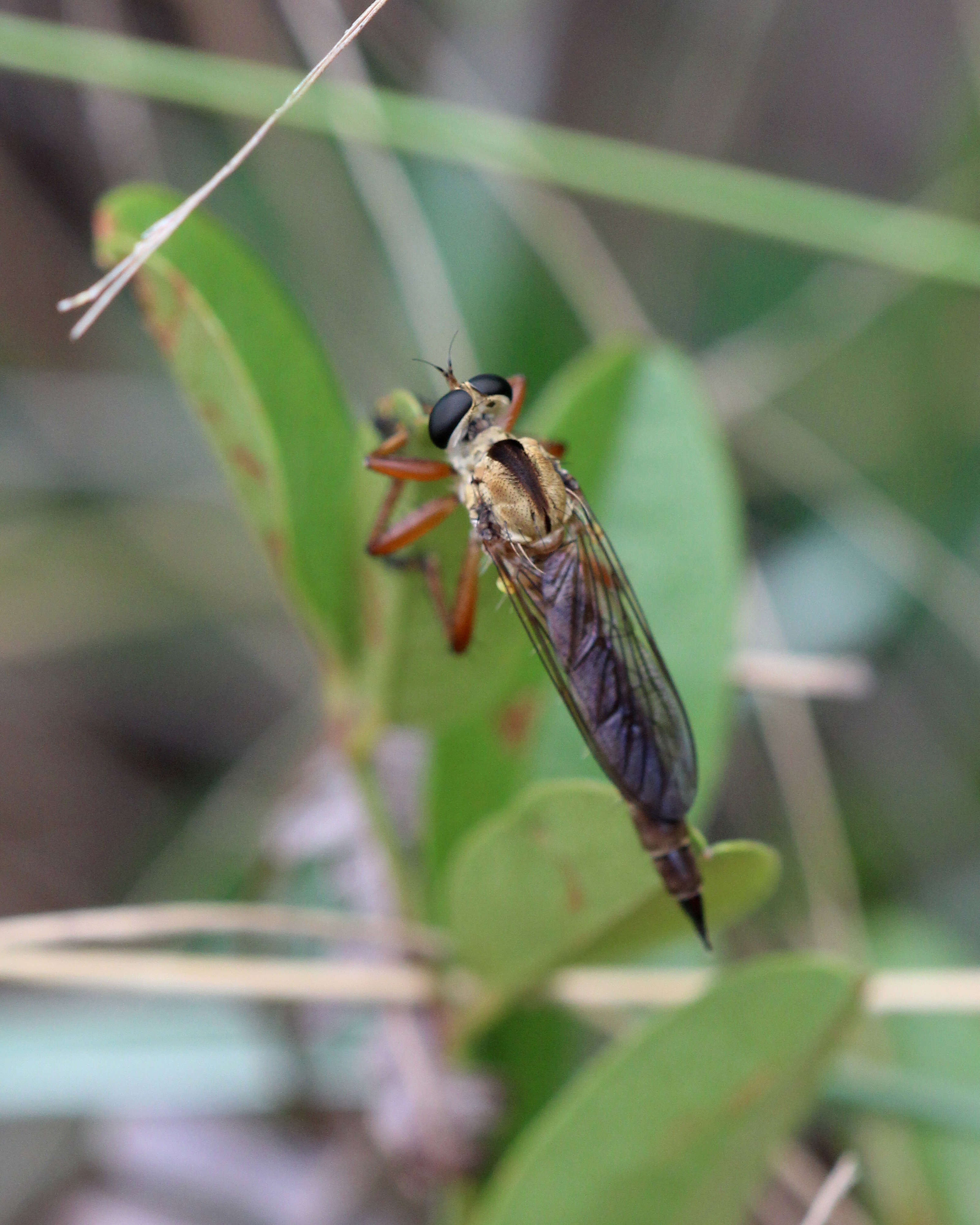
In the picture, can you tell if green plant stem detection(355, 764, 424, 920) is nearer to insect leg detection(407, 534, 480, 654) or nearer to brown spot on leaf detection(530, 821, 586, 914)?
insect leg detection(407, 534, 480, 654)

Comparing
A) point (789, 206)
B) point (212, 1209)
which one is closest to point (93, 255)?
point (789, 206)

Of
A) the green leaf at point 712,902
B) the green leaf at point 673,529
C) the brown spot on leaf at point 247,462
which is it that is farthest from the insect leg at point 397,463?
the green leaf at point 712,902

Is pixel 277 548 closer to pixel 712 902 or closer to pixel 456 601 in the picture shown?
pixel 456 601

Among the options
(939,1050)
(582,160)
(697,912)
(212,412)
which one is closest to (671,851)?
(697,912)

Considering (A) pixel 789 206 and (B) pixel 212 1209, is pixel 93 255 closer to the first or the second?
(A) pixel 789 206

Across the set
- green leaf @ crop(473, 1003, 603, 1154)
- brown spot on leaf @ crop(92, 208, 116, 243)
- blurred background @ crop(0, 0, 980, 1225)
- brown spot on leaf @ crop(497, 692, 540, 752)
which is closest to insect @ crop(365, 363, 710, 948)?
brown spot on leaf @ crop(497, 692, 540, 752)
